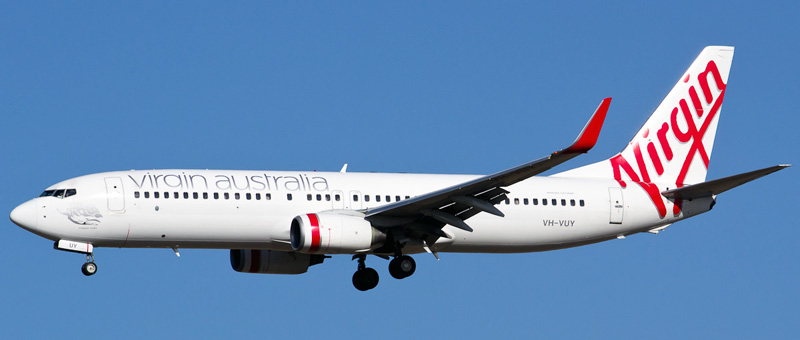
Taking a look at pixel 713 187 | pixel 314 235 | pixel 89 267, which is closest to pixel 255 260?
pixel 314 235

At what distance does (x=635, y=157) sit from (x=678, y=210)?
111 inches

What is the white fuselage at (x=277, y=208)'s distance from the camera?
138 ft

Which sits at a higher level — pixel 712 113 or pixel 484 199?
pixel 712 113

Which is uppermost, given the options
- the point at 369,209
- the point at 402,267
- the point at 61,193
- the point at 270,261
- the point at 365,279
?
the point at 61,193

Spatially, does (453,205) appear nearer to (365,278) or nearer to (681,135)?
(365,278)

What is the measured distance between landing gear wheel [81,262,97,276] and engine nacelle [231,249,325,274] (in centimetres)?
624

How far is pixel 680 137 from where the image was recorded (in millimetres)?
50344

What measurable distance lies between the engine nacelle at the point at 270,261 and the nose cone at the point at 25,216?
8.07 metres

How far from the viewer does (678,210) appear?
4784cm

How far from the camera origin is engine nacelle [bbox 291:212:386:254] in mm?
41875

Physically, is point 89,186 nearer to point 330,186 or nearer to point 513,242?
point 330,186

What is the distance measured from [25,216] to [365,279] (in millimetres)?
11471

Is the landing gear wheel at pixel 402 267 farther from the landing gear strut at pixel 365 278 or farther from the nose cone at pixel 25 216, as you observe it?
the nose cone at pixel 25 216

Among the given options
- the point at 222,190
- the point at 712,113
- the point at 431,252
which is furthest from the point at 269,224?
the point at 712,113
